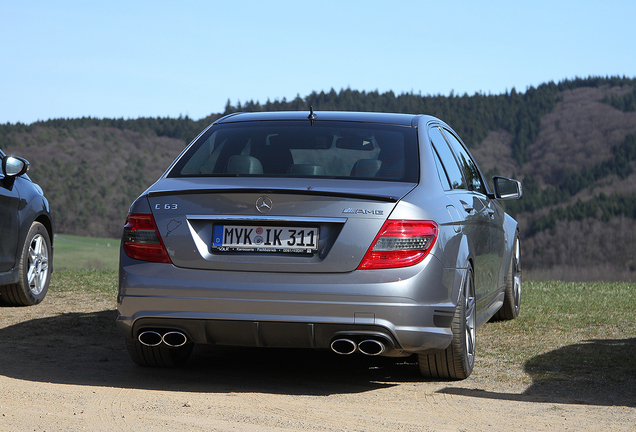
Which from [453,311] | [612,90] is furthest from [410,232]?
Result: [612,90]

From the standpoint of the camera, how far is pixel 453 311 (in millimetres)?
4473

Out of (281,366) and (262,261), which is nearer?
(262,261)

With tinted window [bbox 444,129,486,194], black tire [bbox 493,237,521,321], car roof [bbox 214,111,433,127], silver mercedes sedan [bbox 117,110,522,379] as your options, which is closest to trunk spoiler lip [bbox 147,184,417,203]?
silver mercedes sedan [bbox 117,110,522,379]

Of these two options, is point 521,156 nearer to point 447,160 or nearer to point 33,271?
point 33,271

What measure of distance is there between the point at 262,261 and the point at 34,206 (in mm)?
4489

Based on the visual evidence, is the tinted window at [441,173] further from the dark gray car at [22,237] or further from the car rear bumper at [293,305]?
the dark gray car at [22,237]

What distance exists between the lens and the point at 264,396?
4371 millimetres

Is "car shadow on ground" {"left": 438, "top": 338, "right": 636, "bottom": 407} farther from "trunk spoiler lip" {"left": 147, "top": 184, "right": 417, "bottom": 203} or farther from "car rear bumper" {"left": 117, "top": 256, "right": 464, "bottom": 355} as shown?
"trunk spoiler lip" {"left": 147, "top": 184, "right": 417, "bottom": 203}

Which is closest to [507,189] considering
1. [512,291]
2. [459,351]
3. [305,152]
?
[512,291]

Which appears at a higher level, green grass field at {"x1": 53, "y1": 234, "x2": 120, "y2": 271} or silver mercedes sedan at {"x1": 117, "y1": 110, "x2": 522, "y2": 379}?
silver mercedes sedan at {"x1": 117, "y1": 110, "x2": 522, "y2": 379}

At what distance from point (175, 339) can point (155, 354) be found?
0.78 m

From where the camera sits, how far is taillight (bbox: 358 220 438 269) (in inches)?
163

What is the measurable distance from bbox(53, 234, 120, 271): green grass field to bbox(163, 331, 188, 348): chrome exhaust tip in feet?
234

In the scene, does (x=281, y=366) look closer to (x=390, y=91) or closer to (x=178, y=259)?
(x=178, y=259)
